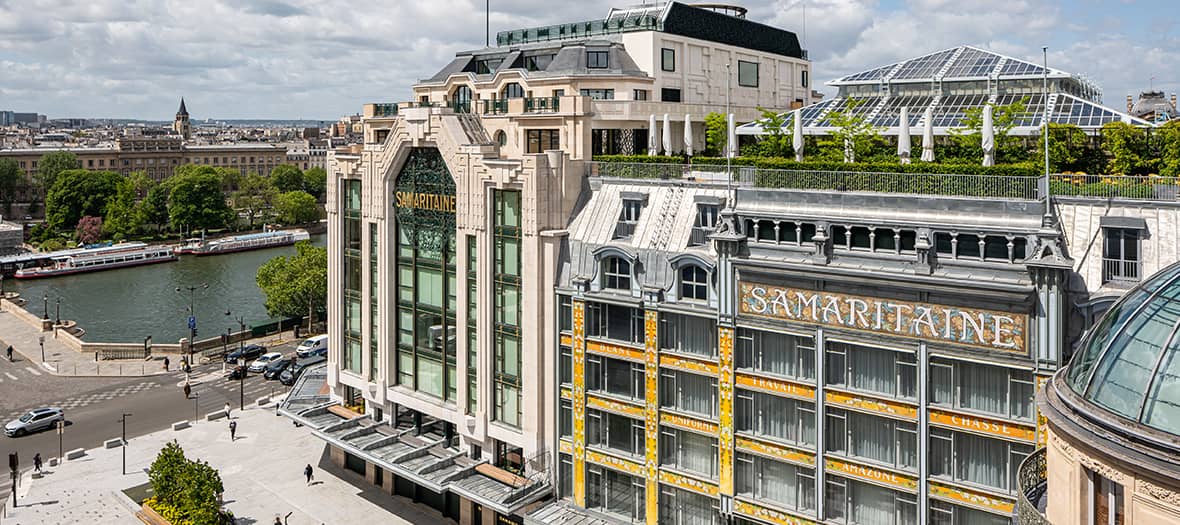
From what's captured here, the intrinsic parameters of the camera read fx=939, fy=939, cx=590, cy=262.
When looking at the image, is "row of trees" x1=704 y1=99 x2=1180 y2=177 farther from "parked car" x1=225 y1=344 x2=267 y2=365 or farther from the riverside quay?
"parked car" x1=225 y1=344 x2=267 y2=365

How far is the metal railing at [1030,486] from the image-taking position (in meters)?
22.2

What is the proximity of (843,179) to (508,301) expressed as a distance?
675 inches

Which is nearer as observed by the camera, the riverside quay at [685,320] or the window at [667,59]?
the riverside quay at [685,320]

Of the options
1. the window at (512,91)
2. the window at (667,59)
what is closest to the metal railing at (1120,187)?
the window at (667,59)

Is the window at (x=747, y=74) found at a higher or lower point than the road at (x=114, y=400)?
higher

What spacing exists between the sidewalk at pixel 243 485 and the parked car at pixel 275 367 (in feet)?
48.8

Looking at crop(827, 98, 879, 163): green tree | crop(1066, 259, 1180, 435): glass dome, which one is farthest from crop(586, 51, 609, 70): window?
crop(1066, 259, 1180, 435): glass dome

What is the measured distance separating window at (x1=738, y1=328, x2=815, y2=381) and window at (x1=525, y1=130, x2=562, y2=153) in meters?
19.7

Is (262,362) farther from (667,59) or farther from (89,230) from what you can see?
(89,230)

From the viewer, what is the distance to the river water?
354ft

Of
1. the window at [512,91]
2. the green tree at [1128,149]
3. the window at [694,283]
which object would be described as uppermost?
the window at [512,91]

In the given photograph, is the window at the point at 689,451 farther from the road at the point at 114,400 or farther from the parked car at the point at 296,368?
the parked car at the point at 296,368

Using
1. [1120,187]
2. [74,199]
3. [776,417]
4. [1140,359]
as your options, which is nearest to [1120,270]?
[1120,187]

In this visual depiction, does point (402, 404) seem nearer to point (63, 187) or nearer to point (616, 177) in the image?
point (616, 177)
